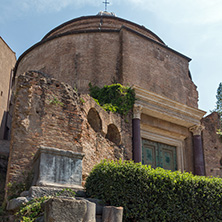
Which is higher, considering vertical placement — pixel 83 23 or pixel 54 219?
pixel 83 23

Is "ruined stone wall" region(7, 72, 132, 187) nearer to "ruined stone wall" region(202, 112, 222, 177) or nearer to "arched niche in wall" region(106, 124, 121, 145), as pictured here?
"arched niche in wall" region(106, 124, 121, 145)

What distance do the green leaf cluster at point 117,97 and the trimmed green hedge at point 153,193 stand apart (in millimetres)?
4617

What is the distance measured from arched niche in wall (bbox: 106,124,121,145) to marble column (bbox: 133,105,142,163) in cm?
69

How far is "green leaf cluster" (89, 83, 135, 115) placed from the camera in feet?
41.1

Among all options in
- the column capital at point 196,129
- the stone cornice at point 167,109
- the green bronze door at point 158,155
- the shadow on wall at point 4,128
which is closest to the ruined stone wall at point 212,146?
the column capital at point 196,129

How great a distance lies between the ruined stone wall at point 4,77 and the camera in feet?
52.5

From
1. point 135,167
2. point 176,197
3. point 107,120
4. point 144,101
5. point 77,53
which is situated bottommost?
point 176,197

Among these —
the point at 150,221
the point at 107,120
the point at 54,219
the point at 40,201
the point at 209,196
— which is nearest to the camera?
the point at 54,219

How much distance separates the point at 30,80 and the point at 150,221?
171 inches

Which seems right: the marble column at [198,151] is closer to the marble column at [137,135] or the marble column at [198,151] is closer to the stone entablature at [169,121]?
the stone entablature at [169,121]

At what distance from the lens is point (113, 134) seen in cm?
1205

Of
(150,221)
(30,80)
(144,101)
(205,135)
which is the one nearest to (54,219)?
(150,221)

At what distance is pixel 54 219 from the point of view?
532 centimetres

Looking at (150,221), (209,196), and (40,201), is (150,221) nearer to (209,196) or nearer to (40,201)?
(209,196)
